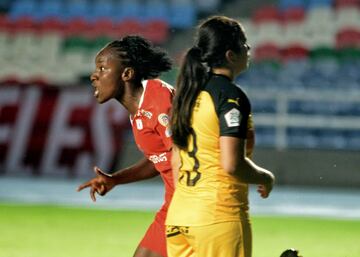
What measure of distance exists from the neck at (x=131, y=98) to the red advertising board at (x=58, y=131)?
12921 mm

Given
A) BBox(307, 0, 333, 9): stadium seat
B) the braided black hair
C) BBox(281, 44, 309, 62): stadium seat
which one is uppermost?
BBox(307, 0, 333, 9): stadium seat

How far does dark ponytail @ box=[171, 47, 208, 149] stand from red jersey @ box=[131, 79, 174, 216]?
2.95 ft

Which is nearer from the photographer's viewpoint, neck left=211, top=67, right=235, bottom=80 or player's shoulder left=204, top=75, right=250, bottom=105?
player's shoulder left=204, top=75, right=250, bottom=105

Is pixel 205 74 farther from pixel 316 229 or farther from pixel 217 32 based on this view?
pixel 316 229

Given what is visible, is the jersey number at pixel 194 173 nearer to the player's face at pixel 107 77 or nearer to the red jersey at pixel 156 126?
the red jersey at pixel 156 126

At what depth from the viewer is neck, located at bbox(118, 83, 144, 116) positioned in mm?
6016

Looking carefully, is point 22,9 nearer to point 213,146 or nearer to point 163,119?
point 163,119

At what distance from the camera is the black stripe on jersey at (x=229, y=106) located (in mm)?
4785

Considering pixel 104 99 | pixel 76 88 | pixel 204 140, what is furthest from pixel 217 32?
pixel 76 88

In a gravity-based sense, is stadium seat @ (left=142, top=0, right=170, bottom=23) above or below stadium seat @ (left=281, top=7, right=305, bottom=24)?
above

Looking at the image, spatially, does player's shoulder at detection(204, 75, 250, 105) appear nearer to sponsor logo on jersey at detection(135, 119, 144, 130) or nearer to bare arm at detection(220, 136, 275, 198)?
bare arm at detection(220, 136, 275, 198)

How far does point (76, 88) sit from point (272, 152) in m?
4.12

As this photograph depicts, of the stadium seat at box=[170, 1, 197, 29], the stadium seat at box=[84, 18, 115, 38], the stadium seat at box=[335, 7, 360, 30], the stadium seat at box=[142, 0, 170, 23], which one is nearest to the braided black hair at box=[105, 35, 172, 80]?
the stadium seat at box=[335, 7, 360, 30]

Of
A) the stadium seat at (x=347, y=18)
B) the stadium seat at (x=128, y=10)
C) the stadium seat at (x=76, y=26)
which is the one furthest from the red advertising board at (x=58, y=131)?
the stadium seat at (x=347, y=18)
